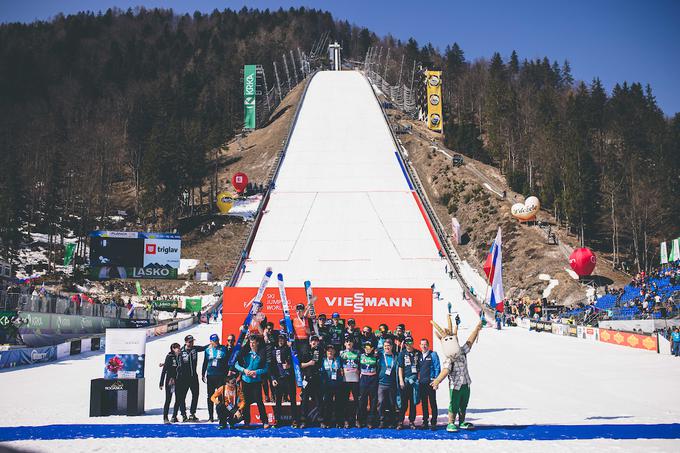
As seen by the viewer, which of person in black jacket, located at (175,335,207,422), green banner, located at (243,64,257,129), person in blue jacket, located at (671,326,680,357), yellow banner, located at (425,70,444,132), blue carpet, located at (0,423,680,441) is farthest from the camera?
green banner, located at (243,64,257,129)

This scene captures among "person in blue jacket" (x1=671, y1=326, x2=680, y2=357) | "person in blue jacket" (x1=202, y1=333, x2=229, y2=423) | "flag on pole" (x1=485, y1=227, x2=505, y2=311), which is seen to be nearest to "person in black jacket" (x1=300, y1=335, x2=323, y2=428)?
"person in blue jacket" (x1=202, y1=333, x2=229, y2=423)

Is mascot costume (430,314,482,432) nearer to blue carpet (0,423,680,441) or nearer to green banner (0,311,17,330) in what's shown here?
blue carpet (0,423,680,441)

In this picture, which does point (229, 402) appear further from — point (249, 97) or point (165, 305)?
point (249, 97)

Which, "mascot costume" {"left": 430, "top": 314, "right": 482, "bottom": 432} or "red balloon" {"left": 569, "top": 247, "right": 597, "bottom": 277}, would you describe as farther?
"red balloon" {"left": 569, "top": 247, "right": 597, "bottom": 277}

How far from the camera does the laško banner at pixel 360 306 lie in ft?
40.5

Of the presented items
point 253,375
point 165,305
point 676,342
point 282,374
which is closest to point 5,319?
point 253,375

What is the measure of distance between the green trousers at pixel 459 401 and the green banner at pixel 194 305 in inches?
1230

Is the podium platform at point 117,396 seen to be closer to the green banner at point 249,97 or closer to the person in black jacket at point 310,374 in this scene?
the person in black jacket at point 310,374

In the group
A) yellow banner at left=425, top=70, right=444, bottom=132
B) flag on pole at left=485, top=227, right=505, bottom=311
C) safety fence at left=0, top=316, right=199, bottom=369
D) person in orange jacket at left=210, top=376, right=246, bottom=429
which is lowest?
safety fence at left=0, top=316, right=199, bottom=369

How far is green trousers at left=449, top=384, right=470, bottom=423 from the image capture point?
9594 millimetres

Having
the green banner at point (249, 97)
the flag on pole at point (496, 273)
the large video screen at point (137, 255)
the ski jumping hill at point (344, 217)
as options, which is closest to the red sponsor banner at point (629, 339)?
the ski jumping hill at point (344, 217)

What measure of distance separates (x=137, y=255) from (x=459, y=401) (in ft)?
128

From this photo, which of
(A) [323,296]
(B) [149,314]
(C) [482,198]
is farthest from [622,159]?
(A) [323,296]

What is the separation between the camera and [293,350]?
33.7 ft
